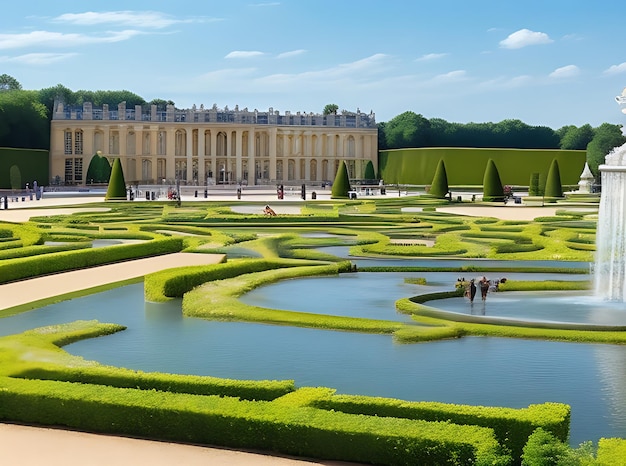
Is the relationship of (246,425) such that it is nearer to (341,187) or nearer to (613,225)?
(613,225)

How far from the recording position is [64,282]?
16.7m

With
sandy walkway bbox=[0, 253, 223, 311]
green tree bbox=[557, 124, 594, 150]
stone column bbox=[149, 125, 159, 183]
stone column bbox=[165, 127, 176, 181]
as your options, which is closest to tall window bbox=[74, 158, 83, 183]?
stone column bbox=[149, 125, 159, 183]

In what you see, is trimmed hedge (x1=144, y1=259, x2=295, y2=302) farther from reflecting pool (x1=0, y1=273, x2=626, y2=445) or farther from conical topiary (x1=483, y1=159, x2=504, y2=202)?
conical topiary (x1=483, y1=159, x2=504, y2=202)

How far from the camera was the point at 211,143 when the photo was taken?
8594 centimetres

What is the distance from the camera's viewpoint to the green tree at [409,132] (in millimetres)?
89188

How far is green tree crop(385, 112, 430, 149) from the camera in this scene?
8919cm

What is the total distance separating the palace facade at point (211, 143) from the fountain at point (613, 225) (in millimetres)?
64366

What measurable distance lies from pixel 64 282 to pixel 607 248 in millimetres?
9177

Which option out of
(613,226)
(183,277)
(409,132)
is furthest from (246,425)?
(409,132)

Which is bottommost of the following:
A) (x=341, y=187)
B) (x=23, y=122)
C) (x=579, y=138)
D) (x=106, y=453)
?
(x=106, y=453)

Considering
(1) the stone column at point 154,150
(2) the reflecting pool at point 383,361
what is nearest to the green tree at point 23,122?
(1) the stone column at point 154,150

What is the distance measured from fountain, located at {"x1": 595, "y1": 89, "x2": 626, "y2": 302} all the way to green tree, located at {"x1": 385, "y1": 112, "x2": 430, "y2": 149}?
73457 millimetres

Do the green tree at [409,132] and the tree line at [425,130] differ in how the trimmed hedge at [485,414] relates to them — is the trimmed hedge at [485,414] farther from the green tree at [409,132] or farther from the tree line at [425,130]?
the green tree at [409,132]

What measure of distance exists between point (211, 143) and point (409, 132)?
18.0 m
